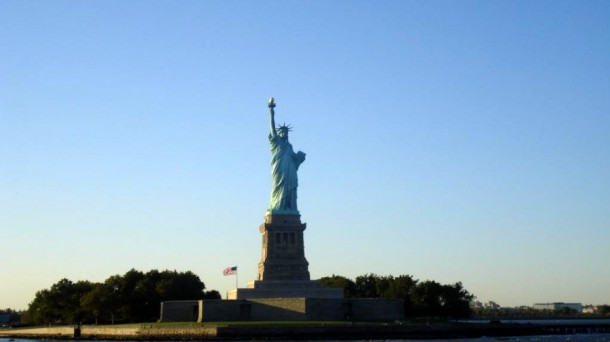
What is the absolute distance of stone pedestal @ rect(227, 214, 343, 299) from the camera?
2972 inches

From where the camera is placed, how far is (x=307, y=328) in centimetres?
6544

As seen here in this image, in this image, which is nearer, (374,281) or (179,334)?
(179,334)

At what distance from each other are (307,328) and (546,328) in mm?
30334

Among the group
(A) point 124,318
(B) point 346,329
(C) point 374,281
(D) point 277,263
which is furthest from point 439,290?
(A) point 124,318

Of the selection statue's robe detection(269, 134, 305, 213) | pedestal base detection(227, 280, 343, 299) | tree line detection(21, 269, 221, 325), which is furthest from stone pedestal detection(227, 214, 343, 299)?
tree line detection(21, 269, 221, 325)

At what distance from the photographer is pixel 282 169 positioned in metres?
82.4

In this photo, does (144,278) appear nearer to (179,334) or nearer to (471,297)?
(179,334)

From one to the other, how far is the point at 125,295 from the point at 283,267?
20.7 m

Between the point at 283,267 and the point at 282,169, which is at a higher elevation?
the point at 282,169

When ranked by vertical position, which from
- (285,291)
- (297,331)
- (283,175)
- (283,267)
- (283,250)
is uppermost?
(283,175)

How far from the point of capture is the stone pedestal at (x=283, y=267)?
75.5 meters

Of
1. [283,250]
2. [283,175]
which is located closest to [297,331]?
[283,250]

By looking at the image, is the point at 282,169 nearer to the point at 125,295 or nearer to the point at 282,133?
the point at 282,133

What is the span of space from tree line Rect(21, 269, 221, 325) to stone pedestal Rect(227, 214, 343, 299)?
12.5 meters
